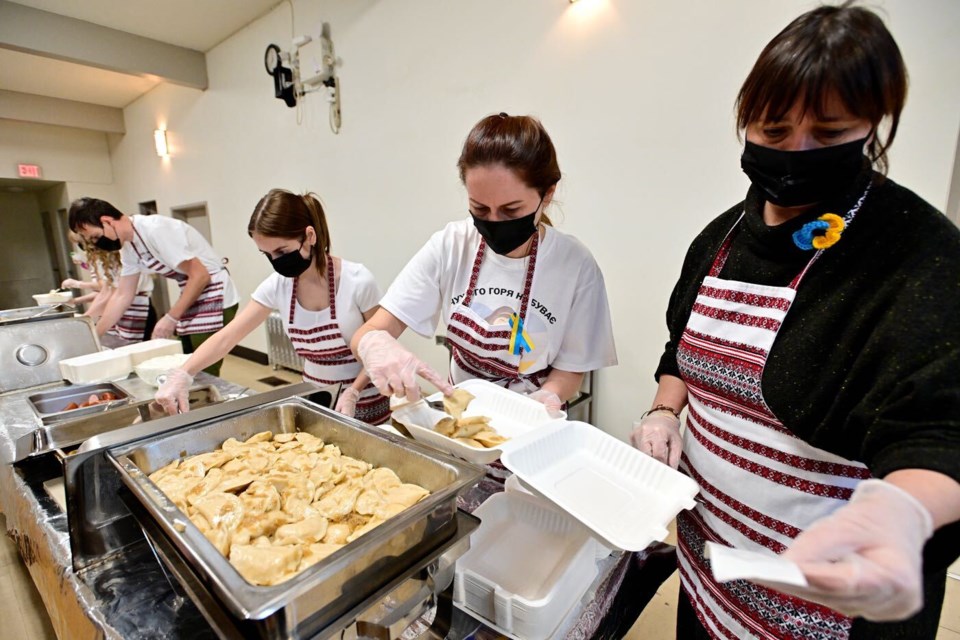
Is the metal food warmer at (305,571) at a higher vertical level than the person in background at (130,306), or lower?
lower

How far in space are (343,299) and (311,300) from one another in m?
0.17

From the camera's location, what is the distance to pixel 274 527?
0.78m

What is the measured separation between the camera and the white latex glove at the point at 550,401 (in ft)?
3.85

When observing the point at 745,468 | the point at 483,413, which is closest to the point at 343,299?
the point at 483,413

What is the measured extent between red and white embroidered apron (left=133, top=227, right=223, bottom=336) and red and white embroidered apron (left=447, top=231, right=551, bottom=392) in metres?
2.30

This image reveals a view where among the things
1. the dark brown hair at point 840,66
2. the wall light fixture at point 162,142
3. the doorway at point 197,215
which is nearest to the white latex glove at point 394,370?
the dark brown hair at point 840,66

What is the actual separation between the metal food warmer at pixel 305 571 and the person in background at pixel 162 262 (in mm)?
2072

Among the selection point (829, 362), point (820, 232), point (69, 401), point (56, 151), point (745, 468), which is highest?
point (56, 151)

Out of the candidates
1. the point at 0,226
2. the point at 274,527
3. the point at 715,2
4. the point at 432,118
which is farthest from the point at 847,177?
the point at 0,226

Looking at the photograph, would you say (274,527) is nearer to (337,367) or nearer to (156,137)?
(337,367)

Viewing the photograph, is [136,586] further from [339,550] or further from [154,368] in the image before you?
[154,368]

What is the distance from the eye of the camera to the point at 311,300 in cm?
194

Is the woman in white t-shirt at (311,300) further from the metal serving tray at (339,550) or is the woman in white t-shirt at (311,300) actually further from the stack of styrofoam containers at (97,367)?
the metal serving tray at (339,550)

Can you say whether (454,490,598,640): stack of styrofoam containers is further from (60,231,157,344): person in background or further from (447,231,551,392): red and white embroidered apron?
(60,231,157,344): person in background
